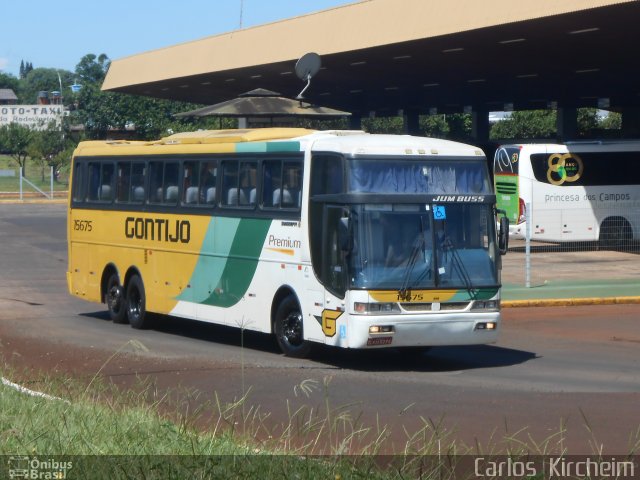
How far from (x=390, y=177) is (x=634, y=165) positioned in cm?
2255

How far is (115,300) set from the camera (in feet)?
66.9

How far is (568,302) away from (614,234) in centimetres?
1145

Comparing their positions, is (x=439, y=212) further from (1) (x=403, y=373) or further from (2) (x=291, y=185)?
(2) (x=291, y=185)

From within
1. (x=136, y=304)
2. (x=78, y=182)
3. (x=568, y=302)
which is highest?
(x=78, y=182)

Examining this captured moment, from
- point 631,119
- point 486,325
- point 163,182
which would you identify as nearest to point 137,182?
point 163,182

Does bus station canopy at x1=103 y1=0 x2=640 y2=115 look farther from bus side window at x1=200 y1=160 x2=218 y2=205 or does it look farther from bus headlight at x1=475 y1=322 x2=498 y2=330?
bus headlight at x1=475 y1=322 x2=498 y2=330

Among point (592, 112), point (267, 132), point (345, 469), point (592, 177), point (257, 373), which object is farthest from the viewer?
point (592, 112)

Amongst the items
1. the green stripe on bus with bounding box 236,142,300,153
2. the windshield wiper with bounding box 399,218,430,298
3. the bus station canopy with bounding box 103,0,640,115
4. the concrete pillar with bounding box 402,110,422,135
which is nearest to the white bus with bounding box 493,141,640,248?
the bus station canopy with bounding box 103,0,640,115

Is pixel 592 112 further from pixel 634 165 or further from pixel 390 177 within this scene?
pixel 390 177

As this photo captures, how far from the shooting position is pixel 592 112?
7688cm

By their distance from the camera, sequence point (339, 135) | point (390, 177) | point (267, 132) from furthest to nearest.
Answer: point (267, 132) → point (339, 135) → point (390, 177)

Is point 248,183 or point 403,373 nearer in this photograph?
point 403,373

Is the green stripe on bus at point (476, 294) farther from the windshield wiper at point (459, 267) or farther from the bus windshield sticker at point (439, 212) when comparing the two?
the bus windshield sticker at point (439, 212)

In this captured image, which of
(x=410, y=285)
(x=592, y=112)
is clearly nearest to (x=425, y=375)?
(x=410, y=285)
